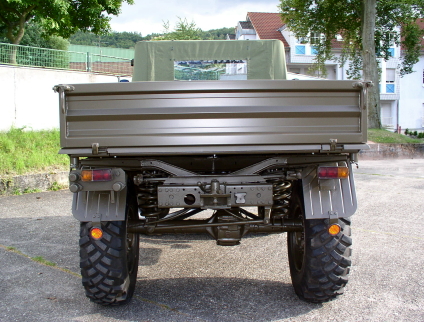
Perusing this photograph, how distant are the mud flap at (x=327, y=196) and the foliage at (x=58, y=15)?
15213 mm

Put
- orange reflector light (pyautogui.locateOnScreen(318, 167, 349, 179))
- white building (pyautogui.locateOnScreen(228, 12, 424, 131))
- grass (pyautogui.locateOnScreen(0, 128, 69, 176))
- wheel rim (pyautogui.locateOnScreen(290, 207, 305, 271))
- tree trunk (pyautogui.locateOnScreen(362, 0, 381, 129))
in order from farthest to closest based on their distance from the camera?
white building (pyautogui.locateOnScreen(228, 12, 424, 131))
tree trunk (pyautogui.locateOnScreen(362, 0, 381, 129))
grass (pyautogui.locateOnScreen(0, 128, 69, 176))
wheel rim (pyautogui.locateOnScreen(290, 207, 305, 271))
orange reflector light (pyautogui.locateOnScreen(318, 167, 349, 179))

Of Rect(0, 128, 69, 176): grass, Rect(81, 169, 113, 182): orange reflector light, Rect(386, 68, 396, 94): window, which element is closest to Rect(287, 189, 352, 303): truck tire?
Rect(81, 169, 113, 182): orange reflector light

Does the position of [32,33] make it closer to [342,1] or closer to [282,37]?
[282,37]

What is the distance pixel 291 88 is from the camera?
3.26 meters

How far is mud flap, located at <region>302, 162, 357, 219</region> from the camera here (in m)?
3.48

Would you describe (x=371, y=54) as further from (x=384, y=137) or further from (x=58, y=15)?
(x=58, y=15)

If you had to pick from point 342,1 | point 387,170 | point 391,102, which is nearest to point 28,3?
point 387,170

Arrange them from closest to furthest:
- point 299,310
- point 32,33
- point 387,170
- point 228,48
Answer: point 299,310 → point 228,48 → point 387,170 → point 32,33

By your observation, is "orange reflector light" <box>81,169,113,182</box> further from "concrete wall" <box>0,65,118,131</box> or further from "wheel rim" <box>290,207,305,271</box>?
"concrete wall" <box>0,65,118,131</box>

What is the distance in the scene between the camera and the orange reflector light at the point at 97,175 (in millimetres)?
3334

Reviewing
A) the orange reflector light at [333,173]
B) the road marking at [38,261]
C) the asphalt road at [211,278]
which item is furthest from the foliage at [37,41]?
the orange reflector light at [333,173]

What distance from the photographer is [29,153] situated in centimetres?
1058

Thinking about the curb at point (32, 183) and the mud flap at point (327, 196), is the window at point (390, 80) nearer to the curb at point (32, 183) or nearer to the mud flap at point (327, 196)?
the curb at point (32, 183)

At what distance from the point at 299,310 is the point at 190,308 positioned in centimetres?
84
